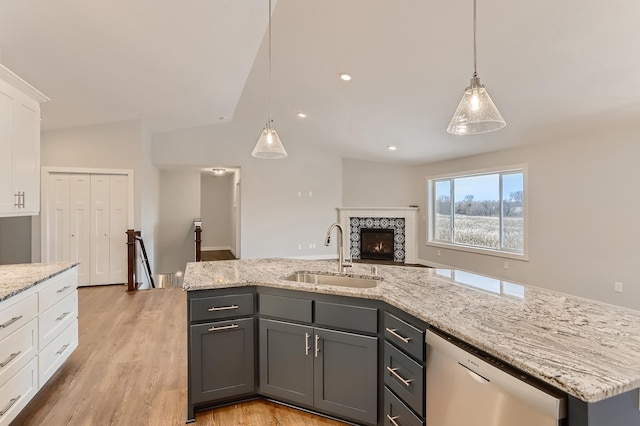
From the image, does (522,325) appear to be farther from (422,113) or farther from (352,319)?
(422,113)

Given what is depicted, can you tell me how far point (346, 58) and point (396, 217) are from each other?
497 cm

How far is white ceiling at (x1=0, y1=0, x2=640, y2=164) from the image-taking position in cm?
271

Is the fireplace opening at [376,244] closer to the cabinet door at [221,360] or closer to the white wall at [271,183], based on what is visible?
the white wall at [271,183]

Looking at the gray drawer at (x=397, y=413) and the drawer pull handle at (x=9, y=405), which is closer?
the gray drawer at (x=397, y=413)

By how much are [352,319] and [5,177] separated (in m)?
2.76

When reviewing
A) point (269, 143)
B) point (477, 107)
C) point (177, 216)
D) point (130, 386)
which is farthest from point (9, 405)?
point (177, 216)

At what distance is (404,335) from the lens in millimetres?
1673

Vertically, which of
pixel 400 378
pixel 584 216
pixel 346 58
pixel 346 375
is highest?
pixel 346 58

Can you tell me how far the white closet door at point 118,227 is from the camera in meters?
5.62

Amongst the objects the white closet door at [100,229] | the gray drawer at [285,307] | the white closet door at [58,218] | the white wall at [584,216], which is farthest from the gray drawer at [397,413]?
the white closet door at [58,218]

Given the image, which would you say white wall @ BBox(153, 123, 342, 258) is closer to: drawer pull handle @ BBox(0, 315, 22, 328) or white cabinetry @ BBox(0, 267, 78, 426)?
white cabinetry @ BBox(0, 267, 78, 426)

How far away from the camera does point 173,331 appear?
3.65 meters

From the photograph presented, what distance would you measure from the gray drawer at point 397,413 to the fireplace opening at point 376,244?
6490 mm

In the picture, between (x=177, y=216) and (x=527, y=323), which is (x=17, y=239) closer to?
(x=177, y=216)
